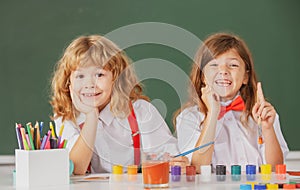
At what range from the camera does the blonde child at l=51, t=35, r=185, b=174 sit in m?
2.50

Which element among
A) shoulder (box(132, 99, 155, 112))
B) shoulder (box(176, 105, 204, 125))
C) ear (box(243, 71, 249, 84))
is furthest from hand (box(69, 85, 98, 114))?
ear (box(243, 71, 249, 84))

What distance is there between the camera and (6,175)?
230 centimetres

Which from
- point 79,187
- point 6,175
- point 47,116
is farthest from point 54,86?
point 79,187

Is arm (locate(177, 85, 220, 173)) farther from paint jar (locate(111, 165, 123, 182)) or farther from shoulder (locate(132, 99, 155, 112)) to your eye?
paint jar (locate(111, 165, 123, 182))

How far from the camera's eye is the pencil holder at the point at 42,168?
75.2 inches

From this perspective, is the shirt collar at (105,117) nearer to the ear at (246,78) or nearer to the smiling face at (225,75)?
the smiling face at (225,75)

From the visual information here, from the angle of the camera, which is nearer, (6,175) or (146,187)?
(146,187)

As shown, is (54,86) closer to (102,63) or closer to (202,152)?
(102,63)

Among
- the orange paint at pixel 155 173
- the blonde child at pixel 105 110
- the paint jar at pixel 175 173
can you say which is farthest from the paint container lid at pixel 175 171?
the blonde child at pixel 105 110

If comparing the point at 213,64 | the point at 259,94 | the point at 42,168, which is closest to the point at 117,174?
the point at 42,168

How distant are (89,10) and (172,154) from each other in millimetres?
817

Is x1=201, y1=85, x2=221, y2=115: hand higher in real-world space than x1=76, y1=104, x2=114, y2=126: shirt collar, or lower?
higher

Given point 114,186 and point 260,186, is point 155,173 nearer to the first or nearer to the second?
point 114,186

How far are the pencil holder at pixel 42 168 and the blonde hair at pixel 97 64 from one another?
59cm
